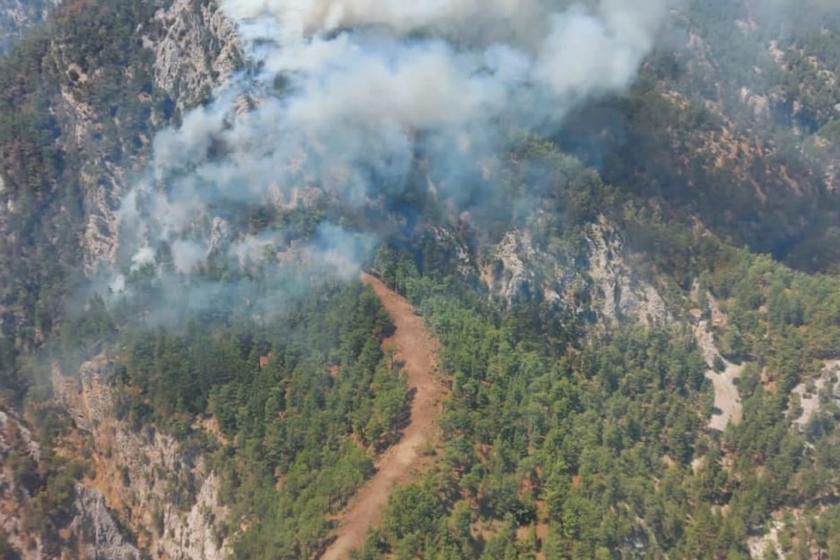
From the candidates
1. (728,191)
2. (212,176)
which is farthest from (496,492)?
(728,191)

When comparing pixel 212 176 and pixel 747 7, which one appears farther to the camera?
pixel 747 7

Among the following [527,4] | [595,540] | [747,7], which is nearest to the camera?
[595,540]

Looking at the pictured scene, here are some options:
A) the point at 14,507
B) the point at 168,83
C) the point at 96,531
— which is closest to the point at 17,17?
the point at 168,83

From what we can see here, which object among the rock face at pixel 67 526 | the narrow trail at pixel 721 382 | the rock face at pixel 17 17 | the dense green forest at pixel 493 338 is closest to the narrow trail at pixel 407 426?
the dense green forest at pixel 493 338

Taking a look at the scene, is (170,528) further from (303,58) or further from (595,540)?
(303,58)

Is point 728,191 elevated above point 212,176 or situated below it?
below

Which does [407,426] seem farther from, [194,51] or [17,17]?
[17,17]
